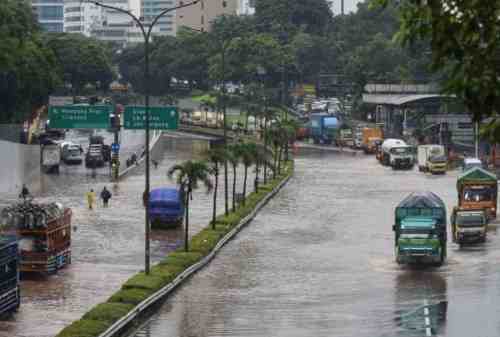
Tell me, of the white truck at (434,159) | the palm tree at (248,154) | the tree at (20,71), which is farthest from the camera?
the tree at (20,71)

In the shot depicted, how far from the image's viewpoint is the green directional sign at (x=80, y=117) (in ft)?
284

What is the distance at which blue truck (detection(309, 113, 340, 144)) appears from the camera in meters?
147

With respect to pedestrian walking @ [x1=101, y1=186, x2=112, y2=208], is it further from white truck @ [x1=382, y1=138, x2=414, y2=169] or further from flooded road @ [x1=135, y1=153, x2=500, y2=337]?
white truck @ [x1=382, y1=138, x2=414, y2=169]

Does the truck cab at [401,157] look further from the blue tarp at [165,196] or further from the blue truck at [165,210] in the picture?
the blue truck at [165,210]

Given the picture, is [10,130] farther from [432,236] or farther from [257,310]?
[257,310]

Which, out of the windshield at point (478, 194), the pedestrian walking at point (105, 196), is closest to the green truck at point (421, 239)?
the windshield at point (478, 194)

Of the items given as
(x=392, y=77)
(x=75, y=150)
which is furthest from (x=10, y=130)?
(x=392, y=77)

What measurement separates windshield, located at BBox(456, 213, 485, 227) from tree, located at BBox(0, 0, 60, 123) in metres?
53.8

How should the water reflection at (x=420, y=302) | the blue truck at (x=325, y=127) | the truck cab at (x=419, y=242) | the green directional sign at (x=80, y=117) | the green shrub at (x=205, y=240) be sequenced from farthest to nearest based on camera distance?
the blue truck at (x=325, y=127) < the green directional sign at (x=80, y=117) < the green shrub at (x=205, y=240) < the truck cab at (x=419, y=242) < the water reflection at (x=420, y=302)

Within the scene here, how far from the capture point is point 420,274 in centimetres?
5312

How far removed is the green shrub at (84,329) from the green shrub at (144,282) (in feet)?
22.8

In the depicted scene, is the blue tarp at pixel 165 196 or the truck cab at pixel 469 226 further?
the blue tarp at pixel 165 196

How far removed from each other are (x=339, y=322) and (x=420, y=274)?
1152cm

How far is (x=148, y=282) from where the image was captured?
156ft
